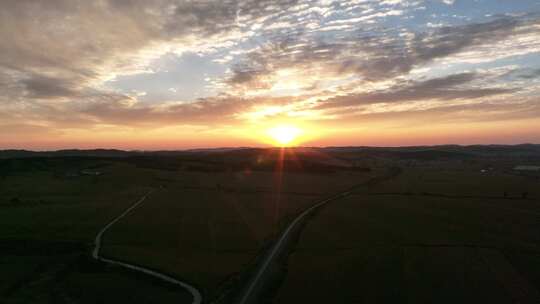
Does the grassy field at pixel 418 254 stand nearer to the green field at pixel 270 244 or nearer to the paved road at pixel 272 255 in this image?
the green field at pixel 270 244

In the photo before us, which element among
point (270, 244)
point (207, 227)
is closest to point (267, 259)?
point (270, 244)

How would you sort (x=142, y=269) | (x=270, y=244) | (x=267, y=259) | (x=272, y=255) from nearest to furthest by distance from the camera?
(x=142, y=269)
(x=267, y=259)
(x=272, y=255)
(x=270, y=244)

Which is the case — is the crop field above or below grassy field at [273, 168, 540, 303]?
above

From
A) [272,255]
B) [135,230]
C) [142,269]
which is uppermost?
[135,230]

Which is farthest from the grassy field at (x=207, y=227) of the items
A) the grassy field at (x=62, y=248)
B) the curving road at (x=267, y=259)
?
the grassy field at (x=62, y=248)

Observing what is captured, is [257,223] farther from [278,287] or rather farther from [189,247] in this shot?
[278,287]

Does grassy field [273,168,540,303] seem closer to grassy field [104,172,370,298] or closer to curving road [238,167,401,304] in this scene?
curving road [238,167,401,304]

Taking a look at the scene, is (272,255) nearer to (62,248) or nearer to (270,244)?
(270,244)

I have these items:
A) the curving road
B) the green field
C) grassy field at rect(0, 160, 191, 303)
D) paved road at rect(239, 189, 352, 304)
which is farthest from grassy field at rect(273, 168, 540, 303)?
grassy field at rect(0, 160, 191, 303)
